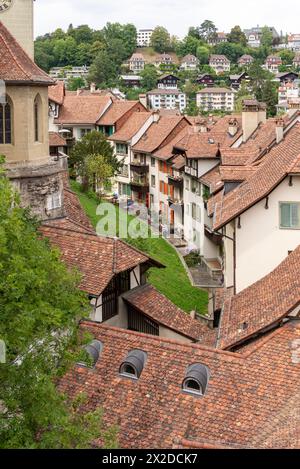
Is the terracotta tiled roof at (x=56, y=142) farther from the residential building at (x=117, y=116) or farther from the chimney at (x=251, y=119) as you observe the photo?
the residential building at (x=117, y=116)

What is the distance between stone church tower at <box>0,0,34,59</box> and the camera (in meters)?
33.9

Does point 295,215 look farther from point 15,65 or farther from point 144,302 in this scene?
point 15,65

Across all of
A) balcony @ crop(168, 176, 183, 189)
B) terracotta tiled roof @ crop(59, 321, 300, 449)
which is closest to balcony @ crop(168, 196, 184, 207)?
balcony @ crop(168, 176, 183, 189)

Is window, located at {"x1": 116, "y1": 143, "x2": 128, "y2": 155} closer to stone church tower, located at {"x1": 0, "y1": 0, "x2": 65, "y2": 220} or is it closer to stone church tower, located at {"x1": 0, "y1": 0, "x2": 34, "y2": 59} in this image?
stone church tower, located at {"x1": 0, "y1": 0, "x2": 34, "y2": 59}

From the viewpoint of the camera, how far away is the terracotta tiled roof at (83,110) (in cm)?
7906

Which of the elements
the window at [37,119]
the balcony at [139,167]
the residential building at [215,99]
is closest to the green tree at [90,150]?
the balcony at [139,167]

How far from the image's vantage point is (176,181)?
58.4m

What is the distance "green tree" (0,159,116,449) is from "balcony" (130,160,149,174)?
54.5m

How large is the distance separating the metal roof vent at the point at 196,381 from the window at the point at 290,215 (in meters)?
10.6

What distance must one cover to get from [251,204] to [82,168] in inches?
1306

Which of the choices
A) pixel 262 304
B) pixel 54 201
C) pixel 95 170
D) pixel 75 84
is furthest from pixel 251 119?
pixel 75 84

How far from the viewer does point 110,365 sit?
65.9 feet

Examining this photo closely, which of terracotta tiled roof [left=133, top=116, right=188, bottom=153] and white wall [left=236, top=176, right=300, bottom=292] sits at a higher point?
terracotta tiled roof [left=133, top=116, right=188, bottom=153]

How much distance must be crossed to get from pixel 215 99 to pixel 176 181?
13662 centimetres
